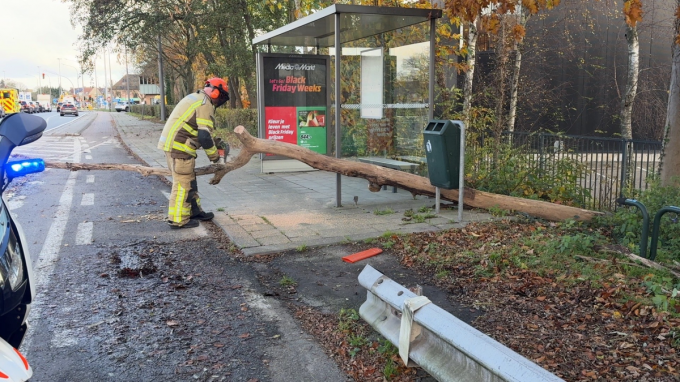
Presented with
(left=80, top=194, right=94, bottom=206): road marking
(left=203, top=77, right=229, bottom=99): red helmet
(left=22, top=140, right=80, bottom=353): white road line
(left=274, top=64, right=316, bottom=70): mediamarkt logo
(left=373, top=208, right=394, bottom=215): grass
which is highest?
(left=274, top=64, right=316, bottom=70): mediamarkt logo

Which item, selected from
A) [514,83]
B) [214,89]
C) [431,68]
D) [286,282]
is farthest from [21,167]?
[514,83]

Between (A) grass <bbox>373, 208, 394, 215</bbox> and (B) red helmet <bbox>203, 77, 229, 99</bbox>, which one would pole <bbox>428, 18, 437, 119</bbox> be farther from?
(B) red helmet <bbox>203, 77, 229, 99</bbox>

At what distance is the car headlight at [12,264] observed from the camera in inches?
85.2

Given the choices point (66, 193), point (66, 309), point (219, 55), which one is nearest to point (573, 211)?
point (66, 309)

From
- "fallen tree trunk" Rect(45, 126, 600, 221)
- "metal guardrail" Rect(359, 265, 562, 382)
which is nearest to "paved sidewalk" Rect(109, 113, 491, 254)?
"fallen tree trunk" Rect(45, 126, 600, 221)

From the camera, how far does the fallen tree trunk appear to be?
690 cm

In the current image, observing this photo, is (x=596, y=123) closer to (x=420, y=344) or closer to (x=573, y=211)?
(x=573, y=211)

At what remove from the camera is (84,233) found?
6.97 m

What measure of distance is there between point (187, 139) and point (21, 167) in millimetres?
4424

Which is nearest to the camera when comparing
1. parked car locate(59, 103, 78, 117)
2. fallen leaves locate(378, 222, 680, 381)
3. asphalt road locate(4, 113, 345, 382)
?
fallen leaves locate(378, 222, 680, 381)

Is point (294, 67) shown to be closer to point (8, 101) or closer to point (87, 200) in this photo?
point (87, 200)

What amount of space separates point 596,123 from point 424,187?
13493 millimetres

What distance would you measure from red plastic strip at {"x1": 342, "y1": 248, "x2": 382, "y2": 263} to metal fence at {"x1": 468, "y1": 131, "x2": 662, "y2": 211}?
3.30m

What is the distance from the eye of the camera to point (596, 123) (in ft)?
62.0
